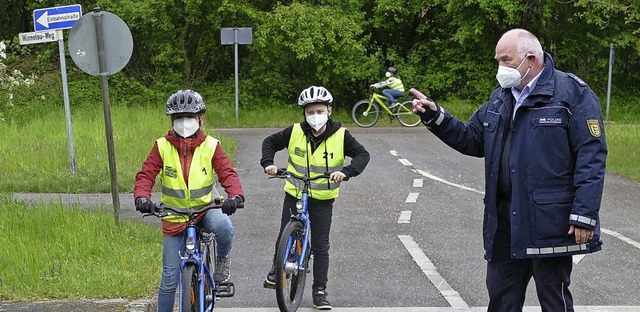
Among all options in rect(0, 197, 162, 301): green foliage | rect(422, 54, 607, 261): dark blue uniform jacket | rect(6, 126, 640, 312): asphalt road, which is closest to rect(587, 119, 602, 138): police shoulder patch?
rect(422, 54, 607, 261): dark blue uniform jacket

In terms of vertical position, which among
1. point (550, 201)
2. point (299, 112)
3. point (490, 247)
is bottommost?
point (299, 112)

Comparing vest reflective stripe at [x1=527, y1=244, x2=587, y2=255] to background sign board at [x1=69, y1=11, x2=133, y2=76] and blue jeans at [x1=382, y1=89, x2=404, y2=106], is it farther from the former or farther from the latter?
blue jeans at [x1=382, y1=89, x2=404, y2=106]

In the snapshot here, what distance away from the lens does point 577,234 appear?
4.66 meters

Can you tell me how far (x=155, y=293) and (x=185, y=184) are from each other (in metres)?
1.46

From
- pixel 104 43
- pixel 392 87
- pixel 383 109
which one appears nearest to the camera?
pixel 104 43

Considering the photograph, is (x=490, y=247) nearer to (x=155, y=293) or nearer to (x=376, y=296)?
(x=376, y=296)

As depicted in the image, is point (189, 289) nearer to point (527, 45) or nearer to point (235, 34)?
point (527, 45)

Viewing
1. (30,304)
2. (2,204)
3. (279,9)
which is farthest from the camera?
(279,9)

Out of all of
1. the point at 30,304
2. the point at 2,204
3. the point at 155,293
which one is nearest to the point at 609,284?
the point at 155,293

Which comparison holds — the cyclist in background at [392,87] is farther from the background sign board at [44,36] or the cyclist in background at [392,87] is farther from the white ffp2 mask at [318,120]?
the white ffp2 mask at [318,120]

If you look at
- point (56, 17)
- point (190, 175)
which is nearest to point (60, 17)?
point (56, 17)

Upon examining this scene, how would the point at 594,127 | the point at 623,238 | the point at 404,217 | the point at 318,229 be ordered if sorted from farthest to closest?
1. the point at 404,217
2. the point at 623,238
3. the point at 318,229
4. the point at 594,127

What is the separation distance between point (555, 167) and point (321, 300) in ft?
8.55

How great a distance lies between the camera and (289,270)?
20.9 ft
